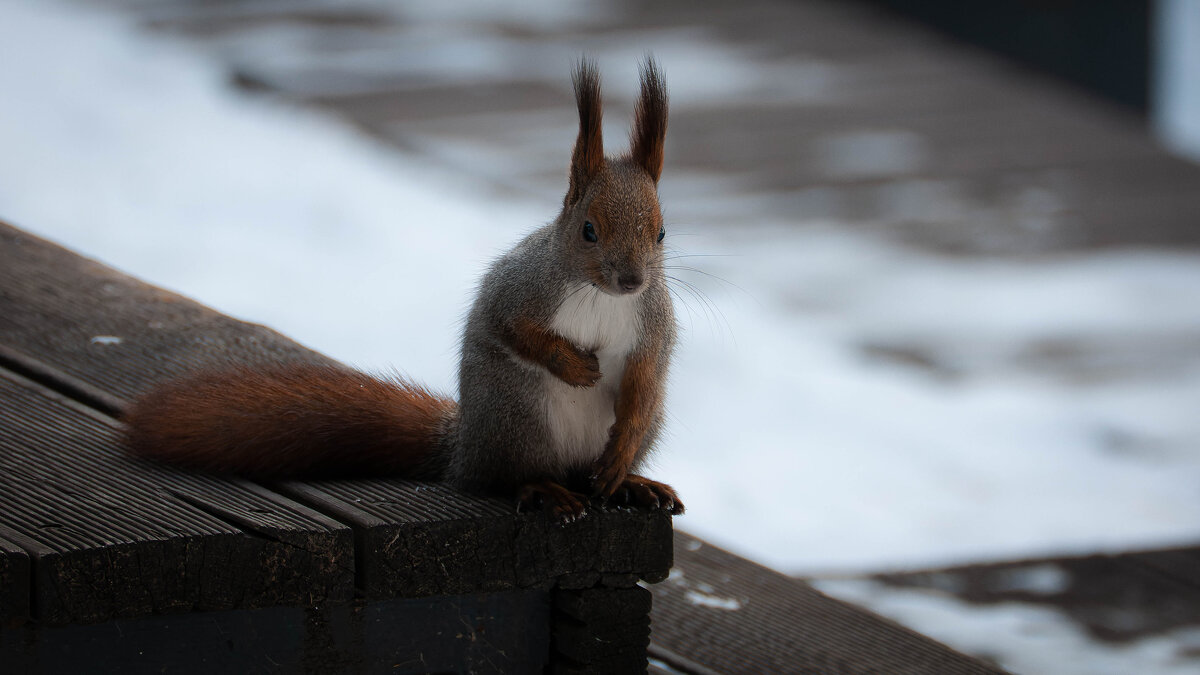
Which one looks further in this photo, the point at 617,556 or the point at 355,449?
the point at 355,449

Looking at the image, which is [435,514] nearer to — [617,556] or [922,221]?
[617,556]

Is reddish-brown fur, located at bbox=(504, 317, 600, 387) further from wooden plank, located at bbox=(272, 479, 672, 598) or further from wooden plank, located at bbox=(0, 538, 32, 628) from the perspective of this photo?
wooden plank, located at bbox=(0, 538, 32, 628)

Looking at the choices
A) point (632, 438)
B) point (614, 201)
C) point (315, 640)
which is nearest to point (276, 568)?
point (315, 640)

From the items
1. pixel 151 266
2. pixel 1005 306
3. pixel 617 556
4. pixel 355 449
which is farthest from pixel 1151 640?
pixel 151 266

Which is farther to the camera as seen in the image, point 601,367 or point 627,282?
point 601,367

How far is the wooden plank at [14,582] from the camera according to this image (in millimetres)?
1372

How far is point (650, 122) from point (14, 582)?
2.77ft

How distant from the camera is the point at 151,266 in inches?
184

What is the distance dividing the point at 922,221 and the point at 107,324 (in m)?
4.16

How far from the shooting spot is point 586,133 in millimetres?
1666

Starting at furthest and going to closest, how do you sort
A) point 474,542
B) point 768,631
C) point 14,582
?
point 768,631
point 474,542
point 14,582

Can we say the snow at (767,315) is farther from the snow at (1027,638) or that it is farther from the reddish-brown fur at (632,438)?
the reddish-brown fur at (632,438)

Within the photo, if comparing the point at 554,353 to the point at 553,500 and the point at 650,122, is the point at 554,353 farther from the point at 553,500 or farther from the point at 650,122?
the point at 650,122

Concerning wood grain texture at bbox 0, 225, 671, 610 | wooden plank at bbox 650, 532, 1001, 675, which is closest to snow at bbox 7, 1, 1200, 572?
wooden plank at bbox 650, 532, 1001, 675
